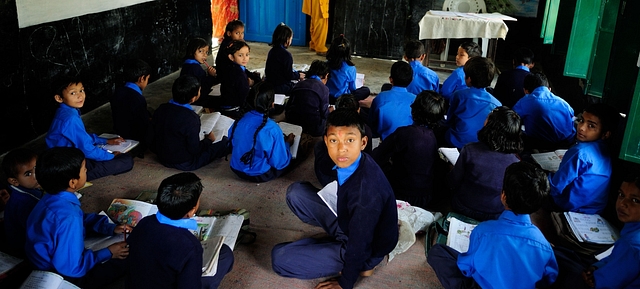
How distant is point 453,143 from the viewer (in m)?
4.10

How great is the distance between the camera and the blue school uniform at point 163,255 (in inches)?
80.3

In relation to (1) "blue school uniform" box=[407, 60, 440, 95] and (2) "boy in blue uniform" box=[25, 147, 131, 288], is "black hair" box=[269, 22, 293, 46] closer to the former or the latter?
(1) "blue school uniform" box=[407, 60, 440, 95]

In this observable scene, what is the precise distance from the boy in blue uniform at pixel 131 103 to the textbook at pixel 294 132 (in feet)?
3.62

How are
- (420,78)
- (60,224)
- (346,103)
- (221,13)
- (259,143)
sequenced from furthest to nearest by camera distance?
(221,13) → (420,78) → (346,103) → (259,143) → (60,224)

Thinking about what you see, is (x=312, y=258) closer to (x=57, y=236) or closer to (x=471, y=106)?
(x=57, y=236)

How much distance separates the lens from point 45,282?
2.25 metres

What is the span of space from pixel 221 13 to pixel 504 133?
6.08 metres

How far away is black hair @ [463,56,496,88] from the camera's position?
4.07 m

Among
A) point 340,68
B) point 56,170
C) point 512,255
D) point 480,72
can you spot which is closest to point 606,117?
point 480,72

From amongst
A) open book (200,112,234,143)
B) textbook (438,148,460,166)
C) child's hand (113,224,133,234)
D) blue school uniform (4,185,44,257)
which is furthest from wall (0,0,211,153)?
textbook (438,148,460,166)

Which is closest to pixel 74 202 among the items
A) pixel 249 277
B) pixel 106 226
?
pixel 106 226

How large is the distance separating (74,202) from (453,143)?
2.81 meters

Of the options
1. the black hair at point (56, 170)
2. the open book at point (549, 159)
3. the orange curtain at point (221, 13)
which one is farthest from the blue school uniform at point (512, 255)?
the orange curtain at point (221, 13)

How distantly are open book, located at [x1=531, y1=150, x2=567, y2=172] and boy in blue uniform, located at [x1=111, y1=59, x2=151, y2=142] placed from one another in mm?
2990
